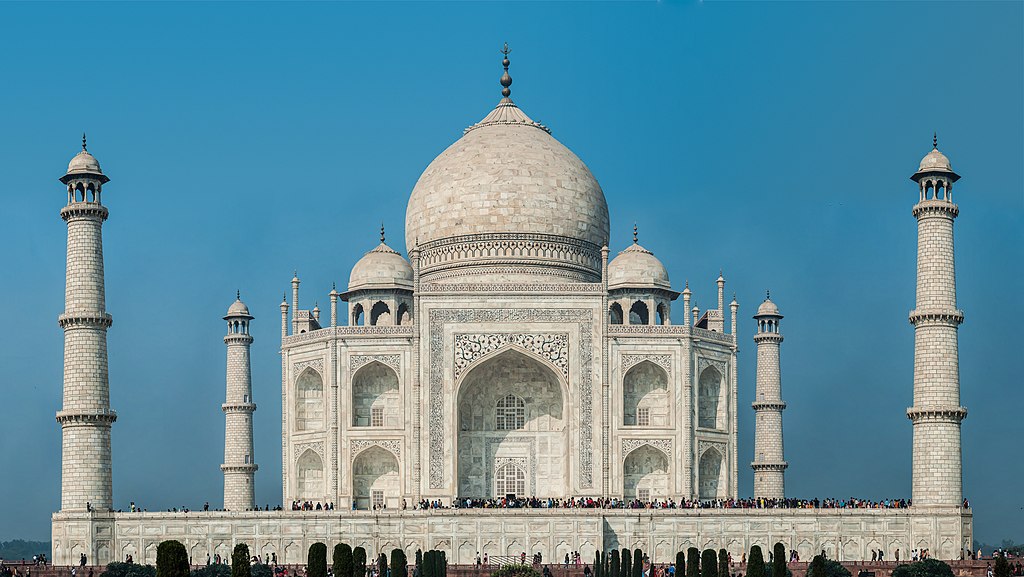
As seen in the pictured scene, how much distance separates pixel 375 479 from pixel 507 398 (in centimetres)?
340

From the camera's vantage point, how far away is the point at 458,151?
4078 centimetres

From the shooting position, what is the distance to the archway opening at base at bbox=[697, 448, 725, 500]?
3719 cm

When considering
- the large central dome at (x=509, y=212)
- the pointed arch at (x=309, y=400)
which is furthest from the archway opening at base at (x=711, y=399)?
the pointed arch at (x=309, y=400)

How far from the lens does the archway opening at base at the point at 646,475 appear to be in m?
36.5

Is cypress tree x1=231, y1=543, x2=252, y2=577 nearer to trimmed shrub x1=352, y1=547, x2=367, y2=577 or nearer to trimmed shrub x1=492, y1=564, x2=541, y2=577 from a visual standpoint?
trimmed shrub x1=352, y1=547, x2=367, y2=577

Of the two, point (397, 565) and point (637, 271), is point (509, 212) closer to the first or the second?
point (637, 271)

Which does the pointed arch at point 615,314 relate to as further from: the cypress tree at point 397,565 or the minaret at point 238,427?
the cypress tree at point 397,565

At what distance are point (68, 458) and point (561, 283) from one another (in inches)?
433

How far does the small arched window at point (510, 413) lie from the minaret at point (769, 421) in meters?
6.80

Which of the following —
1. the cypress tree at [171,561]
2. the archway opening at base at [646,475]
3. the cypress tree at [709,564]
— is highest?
the archway opening at base at [646,475]

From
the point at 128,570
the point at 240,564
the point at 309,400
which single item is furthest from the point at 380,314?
the point at 240,564

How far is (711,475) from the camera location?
37406 mm

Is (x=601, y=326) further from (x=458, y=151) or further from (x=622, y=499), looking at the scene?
(x=458, y=151)

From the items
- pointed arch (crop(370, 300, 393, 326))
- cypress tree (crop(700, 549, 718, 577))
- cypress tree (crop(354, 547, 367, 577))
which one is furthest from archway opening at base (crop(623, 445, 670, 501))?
cypress tree (crop(354, 547, 367, 577))
